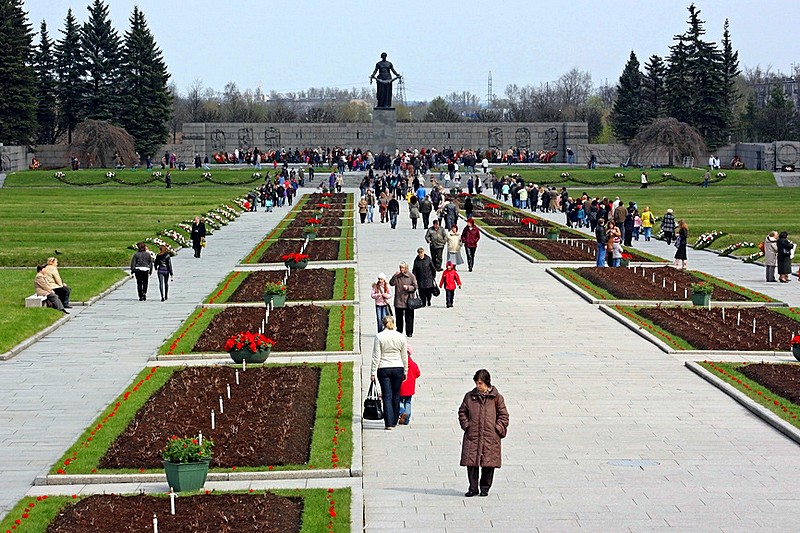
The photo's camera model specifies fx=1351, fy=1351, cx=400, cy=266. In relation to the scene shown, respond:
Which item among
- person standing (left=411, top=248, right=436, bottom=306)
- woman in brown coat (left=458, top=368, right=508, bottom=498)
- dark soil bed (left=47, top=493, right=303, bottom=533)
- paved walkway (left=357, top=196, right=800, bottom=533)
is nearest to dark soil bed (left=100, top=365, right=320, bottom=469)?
paved walkway (left=357, top=196, right=800, bottom=533)

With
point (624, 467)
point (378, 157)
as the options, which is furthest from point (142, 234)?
point (378, 157)

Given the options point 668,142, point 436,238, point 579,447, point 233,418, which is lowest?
point 579,447

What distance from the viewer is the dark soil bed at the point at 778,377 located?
66.1ft

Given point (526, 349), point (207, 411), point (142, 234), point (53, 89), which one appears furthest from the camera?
point (53, 89)

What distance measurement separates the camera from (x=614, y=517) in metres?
14.0

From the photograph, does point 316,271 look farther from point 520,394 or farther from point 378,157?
point 378,157

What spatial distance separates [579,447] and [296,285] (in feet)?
59.7

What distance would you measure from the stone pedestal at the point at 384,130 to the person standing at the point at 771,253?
216 ft

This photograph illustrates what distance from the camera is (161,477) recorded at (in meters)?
15.6

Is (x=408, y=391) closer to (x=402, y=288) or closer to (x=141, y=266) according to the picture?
(x=402, y=288)

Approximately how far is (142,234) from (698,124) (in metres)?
65.6

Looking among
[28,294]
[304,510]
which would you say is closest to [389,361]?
[304,510]

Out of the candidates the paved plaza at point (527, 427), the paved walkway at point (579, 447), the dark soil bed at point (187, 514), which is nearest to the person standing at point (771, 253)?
the paved plaza at point (527, 427)

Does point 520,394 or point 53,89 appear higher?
point 53,89
